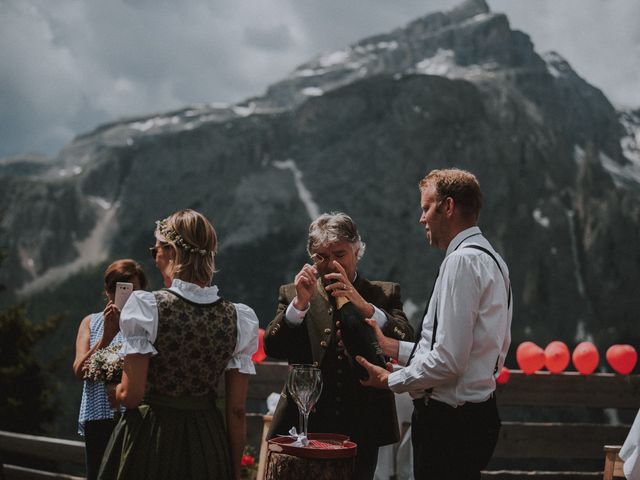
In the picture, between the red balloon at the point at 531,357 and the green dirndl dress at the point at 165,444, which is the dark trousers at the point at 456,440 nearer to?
the green dirndl dress at the point at 165,444

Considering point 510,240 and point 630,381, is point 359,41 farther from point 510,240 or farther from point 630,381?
point 630,381

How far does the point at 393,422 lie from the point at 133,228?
260 ft

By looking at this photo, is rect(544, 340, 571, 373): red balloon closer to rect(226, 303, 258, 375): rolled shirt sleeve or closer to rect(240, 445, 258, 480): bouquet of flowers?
rect(240, 445, 258, 480): bouquet of flowers

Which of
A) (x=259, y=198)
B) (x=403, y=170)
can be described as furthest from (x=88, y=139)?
(x=403, y=170)

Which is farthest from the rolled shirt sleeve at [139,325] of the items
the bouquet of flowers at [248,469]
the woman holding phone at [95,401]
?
the bouquet of flowers at [248,469]

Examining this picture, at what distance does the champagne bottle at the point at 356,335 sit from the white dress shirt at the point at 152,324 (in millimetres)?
559

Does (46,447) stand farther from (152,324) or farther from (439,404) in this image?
(439,404)

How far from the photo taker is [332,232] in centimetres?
317

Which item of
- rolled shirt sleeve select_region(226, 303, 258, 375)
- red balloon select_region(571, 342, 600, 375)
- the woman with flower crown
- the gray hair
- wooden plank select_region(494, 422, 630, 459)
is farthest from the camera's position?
red balloon select_region(571, 342, 600, 375)

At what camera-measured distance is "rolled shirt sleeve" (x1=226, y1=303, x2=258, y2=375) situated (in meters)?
2.62

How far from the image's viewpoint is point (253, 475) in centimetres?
546

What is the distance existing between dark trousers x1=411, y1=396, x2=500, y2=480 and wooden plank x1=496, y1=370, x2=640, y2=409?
3671 millimetres

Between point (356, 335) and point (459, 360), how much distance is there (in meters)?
0.84

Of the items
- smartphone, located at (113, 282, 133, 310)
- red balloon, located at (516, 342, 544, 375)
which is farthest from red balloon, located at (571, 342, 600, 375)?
smartphone, located at (113, 282, 133, 310)
